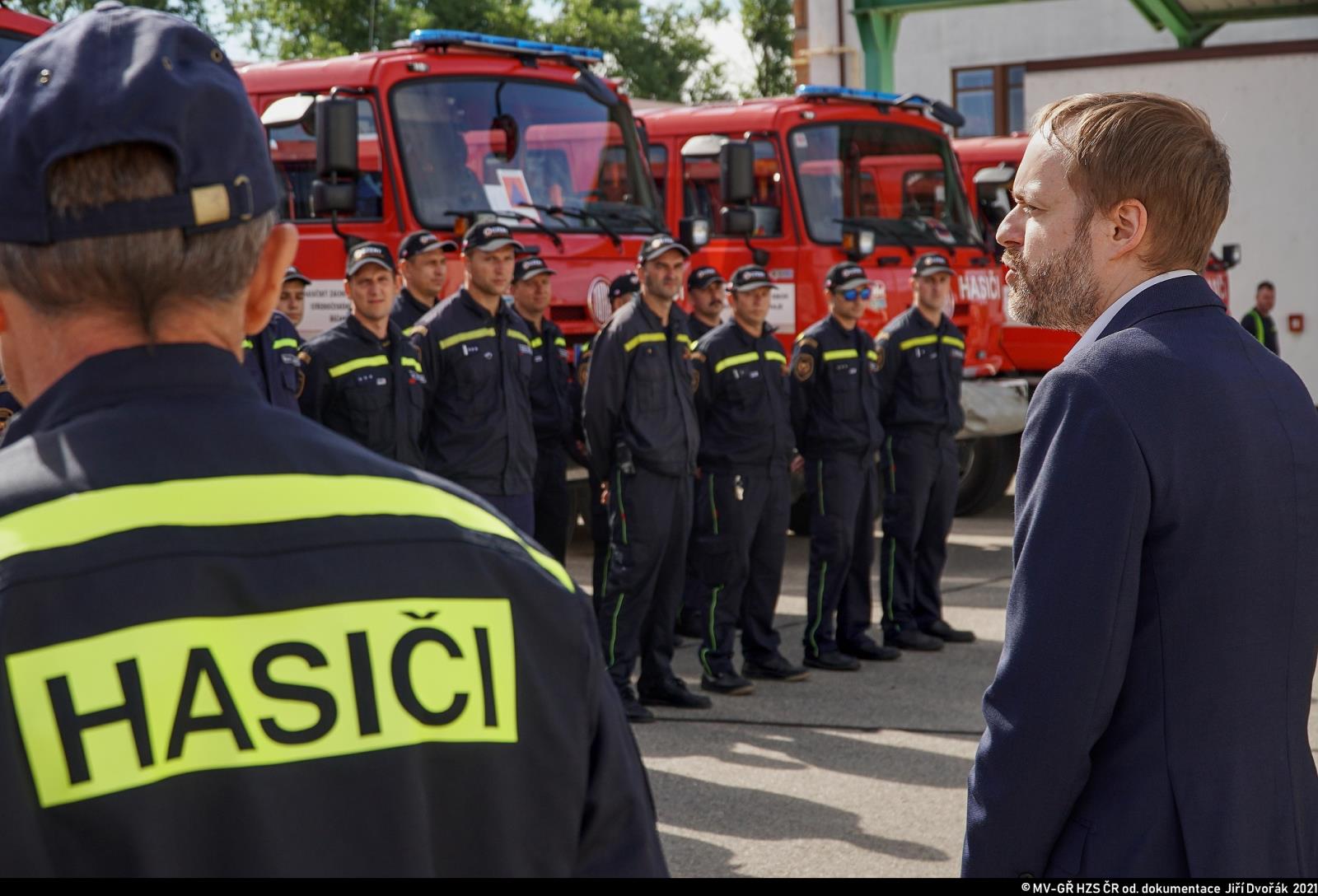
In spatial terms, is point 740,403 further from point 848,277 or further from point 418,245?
point 418,245

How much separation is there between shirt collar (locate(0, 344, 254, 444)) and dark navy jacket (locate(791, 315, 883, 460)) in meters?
6.69

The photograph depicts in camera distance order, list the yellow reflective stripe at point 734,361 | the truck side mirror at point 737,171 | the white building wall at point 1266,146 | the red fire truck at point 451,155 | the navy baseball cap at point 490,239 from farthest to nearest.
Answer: the white building wall at point 1266,146 → the truck side mirror at point 737,171 → the red fire truck at point 451,155 → the yellow reflective stripe at point 734,361 → the navy baseball cap at point 490,239

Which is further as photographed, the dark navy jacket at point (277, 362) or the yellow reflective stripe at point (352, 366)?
the yellow reflective stripe at point (352, 366)

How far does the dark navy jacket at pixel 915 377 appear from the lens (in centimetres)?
842

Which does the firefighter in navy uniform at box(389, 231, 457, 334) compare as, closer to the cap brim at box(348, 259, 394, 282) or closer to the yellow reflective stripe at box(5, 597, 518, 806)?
the cap brim at box(348, 259, 394, 282)

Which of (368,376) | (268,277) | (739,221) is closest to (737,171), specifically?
(739,221)

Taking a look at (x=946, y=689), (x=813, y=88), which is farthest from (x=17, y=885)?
(x=813, y=88)

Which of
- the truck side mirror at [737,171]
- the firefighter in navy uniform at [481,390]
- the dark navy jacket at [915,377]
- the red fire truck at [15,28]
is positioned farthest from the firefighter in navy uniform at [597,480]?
the red fire truck at [15,28]

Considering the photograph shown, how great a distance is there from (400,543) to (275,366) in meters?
4.99

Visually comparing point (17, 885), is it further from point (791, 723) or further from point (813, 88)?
point (813, 88)

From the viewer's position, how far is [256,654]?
1161 millimetres

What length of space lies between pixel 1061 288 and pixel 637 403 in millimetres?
4699

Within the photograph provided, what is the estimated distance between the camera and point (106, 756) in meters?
1.11

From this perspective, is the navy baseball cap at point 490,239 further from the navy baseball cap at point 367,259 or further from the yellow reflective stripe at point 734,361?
the yellow reflective stripe at point 734,361
